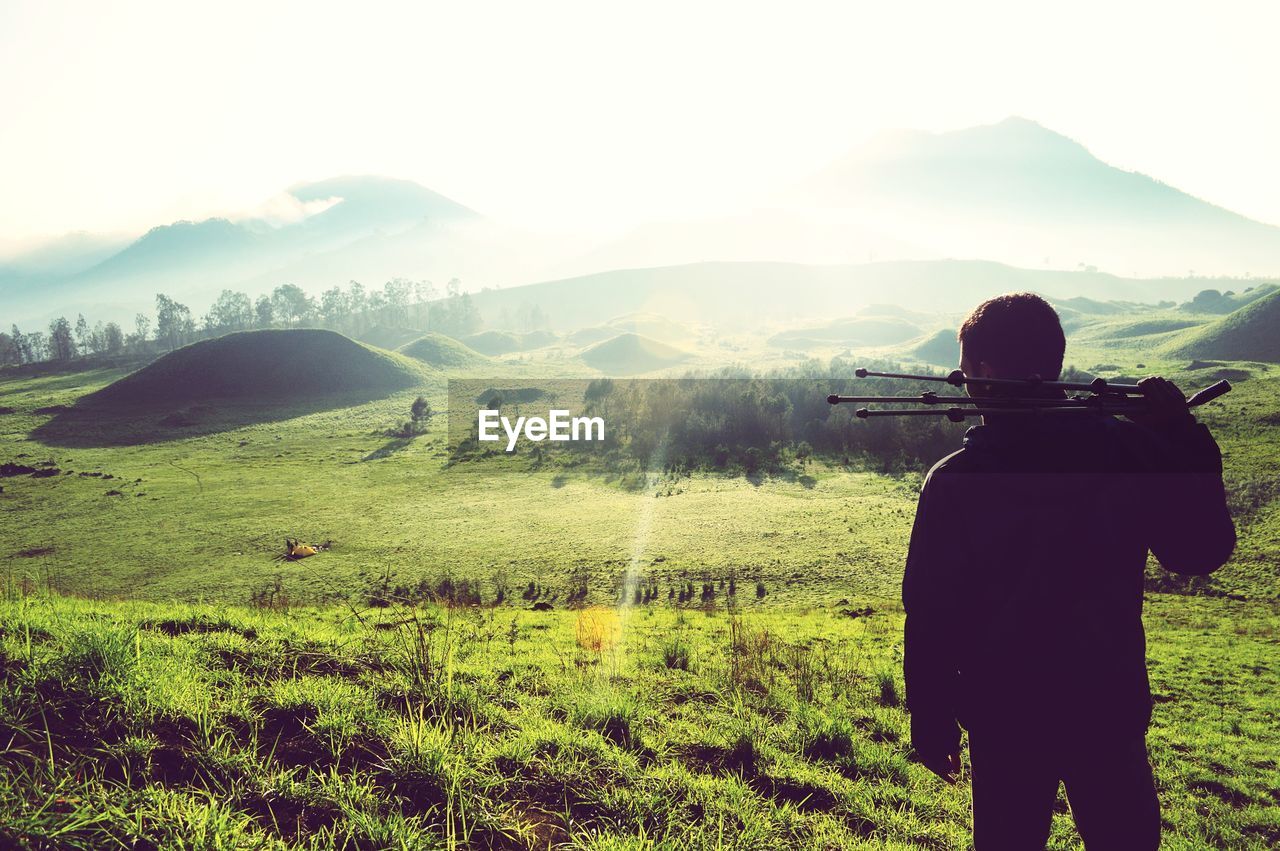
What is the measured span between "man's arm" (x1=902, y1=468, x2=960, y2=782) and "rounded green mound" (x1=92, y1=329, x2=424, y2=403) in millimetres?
114141

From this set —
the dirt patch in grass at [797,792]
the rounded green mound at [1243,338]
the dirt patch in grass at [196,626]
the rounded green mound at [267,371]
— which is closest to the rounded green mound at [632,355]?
the rounded green mound at [267,371]

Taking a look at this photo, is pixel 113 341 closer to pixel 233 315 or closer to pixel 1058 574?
pixel 233 315

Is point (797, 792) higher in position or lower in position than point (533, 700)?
lower

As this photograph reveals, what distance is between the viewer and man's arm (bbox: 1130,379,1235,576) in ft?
9.29

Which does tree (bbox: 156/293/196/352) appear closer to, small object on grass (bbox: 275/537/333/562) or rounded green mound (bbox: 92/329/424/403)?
rounded green mound (bbox: 92/329/424/403)

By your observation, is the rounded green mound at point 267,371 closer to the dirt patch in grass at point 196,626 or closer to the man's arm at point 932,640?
the dirt patch in grass at point 196,626

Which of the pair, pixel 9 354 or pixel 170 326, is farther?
pixel 170 326

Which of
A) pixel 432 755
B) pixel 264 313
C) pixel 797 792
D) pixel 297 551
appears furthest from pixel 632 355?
pixel 432 755

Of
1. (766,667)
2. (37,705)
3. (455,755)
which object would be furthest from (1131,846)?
(766,667)

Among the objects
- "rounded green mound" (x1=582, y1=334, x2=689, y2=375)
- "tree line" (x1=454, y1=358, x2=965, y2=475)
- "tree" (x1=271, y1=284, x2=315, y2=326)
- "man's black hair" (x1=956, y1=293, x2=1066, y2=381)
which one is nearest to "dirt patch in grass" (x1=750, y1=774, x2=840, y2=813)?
"man's black hair" (x1=956, y1=293, x2=1066, y2=381)

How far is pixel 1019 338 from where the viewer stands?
3.02 metres

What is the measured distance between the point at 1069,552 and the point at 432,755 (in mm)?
4199

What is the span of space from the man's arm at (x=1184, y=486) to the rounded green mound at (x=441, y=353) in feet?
476

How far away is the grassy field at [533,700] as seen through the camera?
375 centimetres
